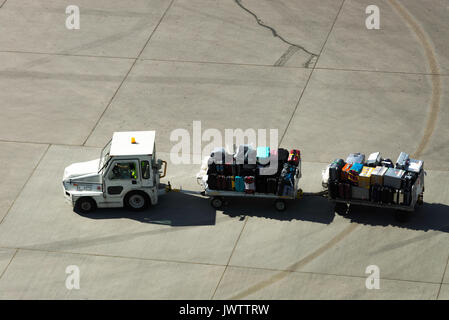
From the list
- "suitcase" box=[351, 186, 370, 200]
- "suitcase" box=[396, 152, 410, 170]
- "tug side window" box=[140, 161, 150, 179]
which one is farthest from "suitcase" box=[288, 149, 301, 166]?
"tug side window" box=[140, 161, 150, 179]

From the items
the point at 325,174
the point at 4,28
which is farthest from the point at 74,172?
the point at 4,28

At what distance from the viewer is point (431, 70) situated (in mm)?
29281

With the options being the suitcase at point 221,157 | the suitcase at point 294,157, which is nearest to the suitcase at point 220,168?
the suitcase at point 221,157

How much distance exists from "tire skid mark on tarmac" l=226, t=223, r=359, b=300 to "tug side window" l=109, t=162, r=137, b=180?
15.8 feet

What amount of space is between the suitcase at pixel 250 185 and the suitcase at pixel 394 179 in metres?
3.53

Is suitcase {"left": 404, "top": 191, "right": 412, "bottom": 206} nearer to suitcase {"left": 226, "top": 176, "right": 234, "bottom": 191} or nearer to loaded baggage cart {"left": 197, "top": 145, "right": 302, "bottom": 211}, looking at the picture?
loaded baggage cart {"left": 197, "top": 145, "right": 302, "bottom": 211}

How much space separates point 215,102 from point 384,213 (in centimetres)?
804

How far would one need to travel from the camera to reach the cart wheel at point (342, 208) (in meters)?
22.3

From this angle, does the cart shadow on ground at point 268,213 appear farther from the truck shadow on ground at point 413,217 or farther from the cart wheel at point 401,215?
the cart wheel at point 401,215

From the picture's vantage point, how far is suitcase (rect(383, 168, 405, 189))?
69.5 ft

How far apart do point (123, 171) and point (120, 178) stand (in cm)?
24

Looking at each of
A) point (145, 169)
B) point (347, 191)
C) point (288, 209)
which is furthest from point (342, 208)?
point (145, 169)

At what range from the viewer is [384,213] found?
73.2ft

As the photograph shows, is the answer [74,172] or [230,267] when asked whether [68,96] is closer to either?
[74,172]
